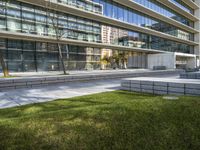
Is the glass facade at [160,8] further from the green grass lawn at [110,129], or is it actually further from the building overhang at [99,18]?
the green grass lawn at [110,129]

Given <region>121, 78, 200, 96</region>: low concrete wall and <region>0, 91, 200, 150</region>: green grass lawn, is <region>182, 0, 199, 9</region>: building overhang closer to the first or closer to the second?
<region>121, 78, 200, 96</region>: low concrete wall

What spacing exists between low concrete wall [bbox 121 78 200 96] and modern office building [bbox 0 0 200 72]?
1340cm

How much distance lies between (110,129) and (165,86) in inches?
215

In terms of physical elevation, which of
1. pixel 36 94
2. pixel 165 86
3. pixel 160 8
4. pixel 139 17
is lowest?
pixel 36 94

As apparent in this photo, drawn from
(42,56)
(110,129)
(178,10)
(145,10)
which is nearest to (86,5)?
(42,56)

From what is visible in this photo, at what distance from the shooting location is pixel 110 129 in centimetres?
405

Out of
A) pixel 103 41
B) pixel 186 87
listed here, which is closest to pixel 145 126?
pixel 186 87

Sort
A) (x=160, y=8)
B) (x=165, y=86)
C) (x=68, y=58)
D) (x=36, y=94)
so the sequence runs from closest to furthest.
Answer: (x=165, y=86) < (x=36, y=94) < (x=68, y=58) < (x=160, y=8)

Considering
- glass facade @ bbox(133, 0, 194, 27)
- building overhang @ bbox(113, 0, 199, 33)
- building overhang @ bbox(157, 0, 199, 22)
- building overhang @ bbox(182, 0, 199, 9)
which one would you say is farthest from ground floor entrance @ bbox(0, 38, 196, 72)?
building overhang @ bbox(182, 0, 199, 9)

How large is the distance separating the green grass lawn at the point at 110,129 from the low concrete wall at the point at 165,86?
279 centimetres

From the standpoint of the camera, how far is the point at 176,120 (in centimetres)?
444

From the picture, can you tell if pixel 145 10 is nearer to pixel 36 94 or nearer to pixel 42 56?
pixel 42 56

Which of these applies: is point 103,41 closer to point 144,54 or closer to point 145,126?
point 144,54

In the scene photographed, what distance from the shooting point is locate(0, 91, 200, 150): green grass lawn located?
11.6 feet
